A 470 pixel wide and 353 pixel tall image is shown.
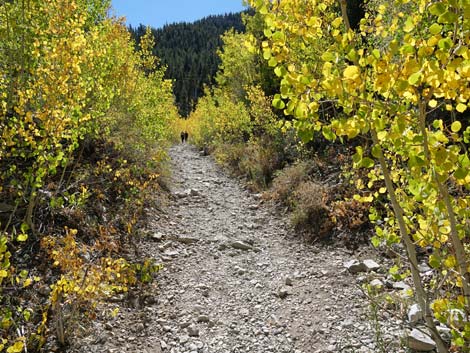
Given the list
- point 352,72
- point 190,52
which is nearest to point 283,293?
point 352,72

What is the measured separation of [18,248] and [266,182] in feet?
22.2

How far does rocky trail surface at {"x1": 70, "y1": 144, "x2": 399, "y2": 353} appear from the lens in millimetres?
4242

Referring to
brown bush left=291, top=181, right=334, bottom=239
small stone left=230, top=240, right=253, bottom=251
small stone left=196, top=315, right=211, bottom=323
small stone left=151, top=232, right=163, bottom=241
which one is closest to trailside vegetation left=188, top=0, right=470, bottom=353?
small stone left=196, top=315, right=211, bottom=323

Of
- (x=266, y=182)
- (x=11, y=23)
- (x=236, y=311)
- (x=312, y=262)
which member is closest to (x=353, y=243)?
(x=312, y=262)

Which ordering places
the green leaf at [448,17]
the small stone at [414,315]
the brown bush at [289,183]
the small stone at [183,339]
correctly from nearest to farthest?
the green leaf at [448,17], the small stone at [414,315], the small stone at [183,339], the brown bush at [289,183]

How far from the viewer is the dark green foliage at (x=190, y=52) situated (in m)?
70.3

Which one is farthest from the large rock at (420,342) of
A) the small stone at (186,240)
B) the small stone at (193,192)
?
the small stone at (193,192)

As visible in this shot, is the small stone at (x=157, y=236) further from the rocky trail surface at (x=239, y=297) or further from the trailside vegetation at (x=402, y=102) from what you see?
the trailside vegetation at (x=402, y=102)

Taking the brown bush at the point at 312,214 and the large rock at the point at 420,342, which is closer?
the large rock at the point at 420,342

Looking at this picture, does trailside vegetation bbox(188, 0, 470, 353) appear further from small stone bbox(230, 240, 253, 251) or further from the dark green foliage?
the dark green foliage

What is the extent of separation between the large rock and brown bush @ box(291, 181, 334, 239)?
10.3ft

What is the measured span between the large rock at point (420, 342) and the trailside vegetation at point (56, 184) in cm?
341

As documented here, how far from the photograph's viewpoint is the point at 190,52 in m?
92.8

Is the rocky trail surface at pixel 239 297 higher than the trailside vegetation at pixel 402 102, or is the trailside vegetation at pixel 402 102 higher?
the trailside vegetation at pixel 402 102
